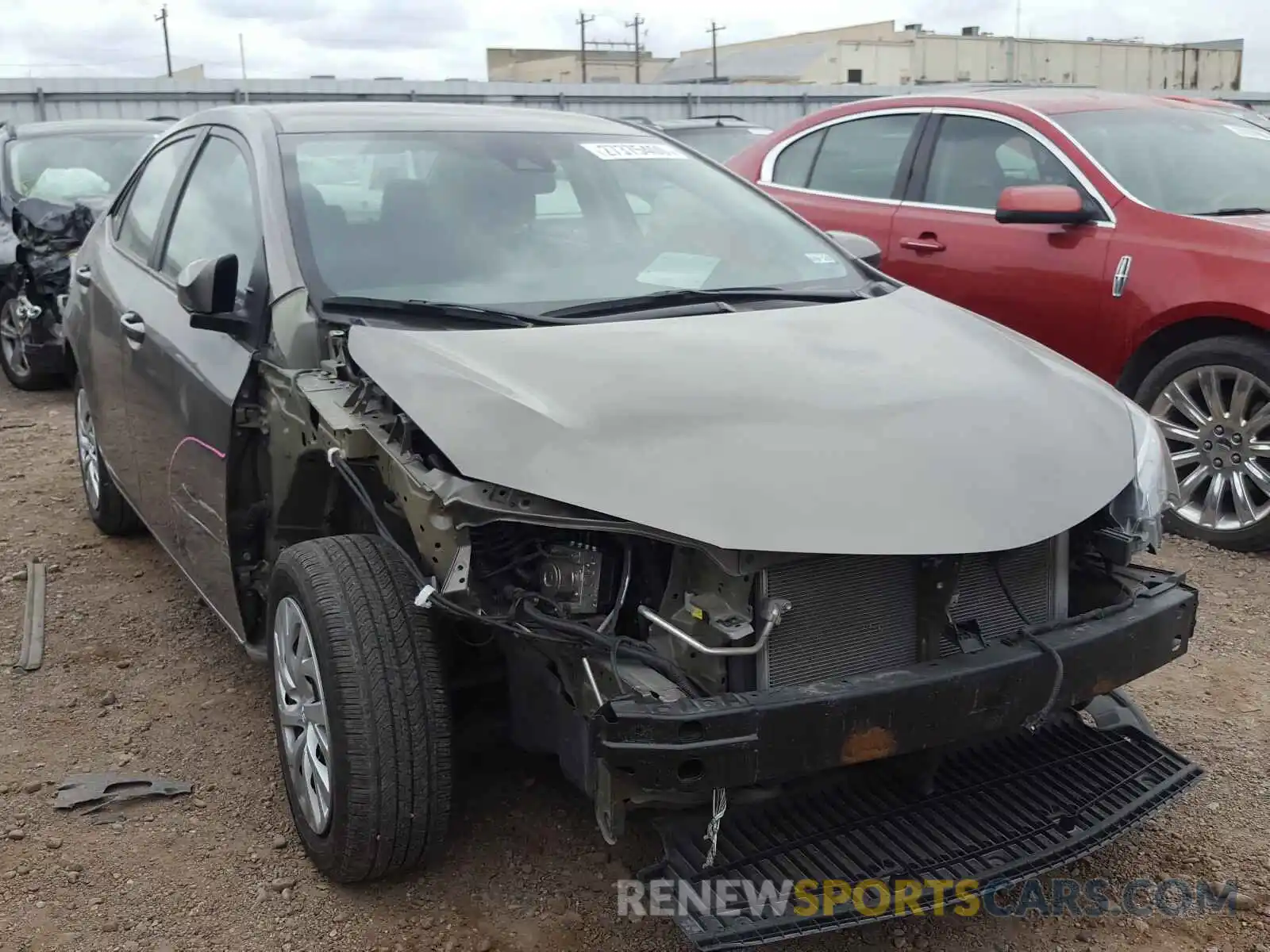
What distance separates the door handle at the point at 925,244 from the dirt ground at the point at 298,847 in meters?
2.15

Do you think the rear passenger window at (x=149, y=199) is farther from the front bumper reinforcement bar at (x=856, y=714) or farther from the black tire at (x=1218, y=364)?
the black tire at (x=1218, y=364)

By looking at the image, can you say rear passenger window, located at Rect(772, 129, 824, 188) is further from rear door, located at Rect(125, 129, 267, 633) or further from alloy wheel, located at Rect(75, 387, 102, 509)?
alloy wheel, located at Rect(75, 387, 102, 509)

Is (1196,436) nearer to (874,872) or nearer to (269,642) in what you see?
(874,872)

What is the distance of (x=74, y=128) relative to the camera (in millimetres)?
9297

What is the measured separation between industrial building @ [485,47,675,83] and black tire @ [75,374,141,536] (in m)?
63.3

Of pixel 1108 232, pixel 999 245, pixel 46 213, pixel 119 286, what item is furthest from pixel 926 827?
pixel 46 213

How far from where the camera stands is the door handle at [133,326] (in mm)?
3867

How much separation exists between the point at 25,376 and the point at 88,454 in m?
3.66

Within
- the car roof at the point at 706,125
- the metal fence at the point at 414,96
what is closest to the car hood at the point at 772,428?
the car roof at the point at 706,125

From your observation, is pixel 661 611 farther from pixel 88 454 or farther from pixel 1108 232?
pixel 88 454

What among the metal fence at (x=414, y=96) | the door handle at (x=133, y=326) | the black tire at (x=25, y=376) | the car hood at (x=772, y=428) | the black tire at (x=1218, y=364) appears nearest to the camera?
the car hood at (x=772, y=428)

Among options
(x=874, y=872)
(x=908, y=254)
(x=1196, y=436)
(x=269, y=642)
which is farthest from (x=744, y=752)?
(x=908, y=254)

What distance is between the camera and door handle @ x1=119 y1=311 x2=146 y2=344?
3.87m

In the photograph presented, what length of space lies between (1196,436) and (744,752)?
3.37 m
